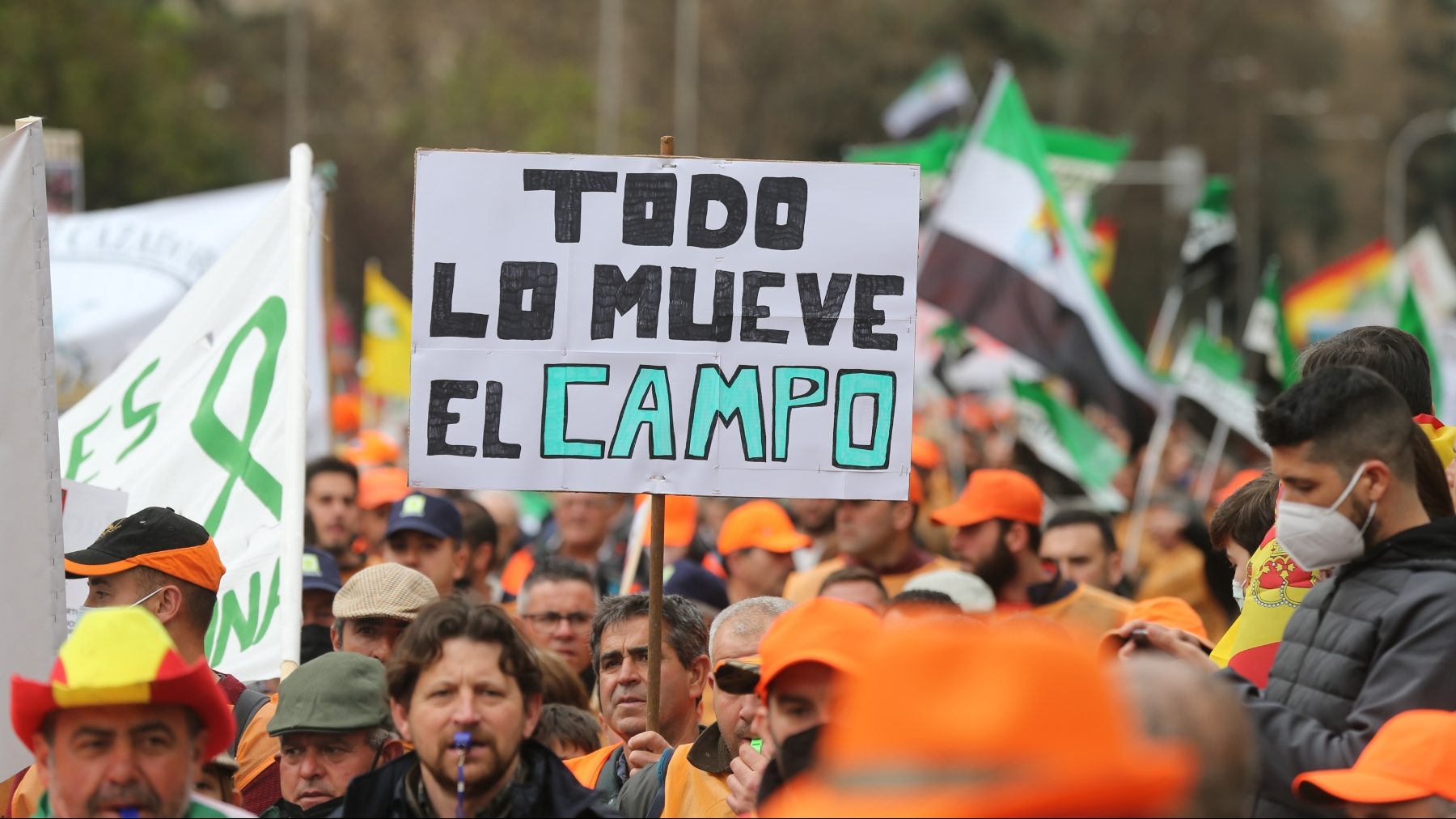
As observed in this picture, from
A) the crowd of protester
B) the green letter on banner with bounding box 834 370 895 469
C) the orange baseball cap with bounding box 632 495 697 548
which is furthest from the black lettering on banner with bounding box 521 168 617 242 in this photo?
the orange baseball cap with bounding box 632 495 697 548

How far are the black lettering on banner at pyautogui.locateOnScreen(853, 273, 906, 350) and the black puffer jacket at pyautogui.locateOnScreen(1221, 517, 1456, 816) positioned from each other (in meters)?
1.71

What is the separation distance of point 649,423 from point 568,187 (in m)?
0.69

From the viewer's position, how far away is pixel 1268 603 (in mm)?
4352

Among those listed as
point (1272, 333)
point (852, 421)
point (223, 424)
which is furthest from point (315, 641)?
point (1272, 333)

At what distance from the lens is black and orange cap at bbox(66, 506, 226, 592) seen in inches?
197

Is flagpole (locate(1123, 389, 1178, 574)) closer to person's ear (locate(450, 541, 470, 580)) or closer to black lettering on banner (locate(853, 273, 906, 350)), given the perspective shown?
person's ear (locate(450, 541, 470, 580))

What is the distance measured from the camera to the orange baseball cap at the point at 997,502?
→ 306 inches

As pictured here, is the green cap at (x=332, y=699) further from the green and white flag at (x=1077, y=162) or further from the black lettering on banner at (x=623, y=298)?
the green and white flag at (x=1077, y=162)

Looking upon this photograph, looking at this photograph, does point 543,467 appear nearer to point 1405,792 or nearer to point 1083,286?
point 1405,792

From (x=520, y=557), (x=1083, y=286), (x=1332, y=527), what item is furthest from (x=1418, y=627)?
(x=1083, y=286)

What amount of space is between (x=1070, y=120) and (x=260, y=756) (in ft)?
150

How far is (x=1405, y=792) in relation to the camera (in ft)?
11.2

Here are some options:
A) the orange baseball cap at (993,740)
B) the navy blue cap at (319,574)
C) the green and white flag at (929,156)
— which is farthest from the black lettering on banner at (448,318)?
the green and white flag at (929,156)

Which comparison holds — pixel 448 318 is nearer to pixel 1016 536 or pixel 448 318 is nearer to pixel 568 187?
pixel 568 187
